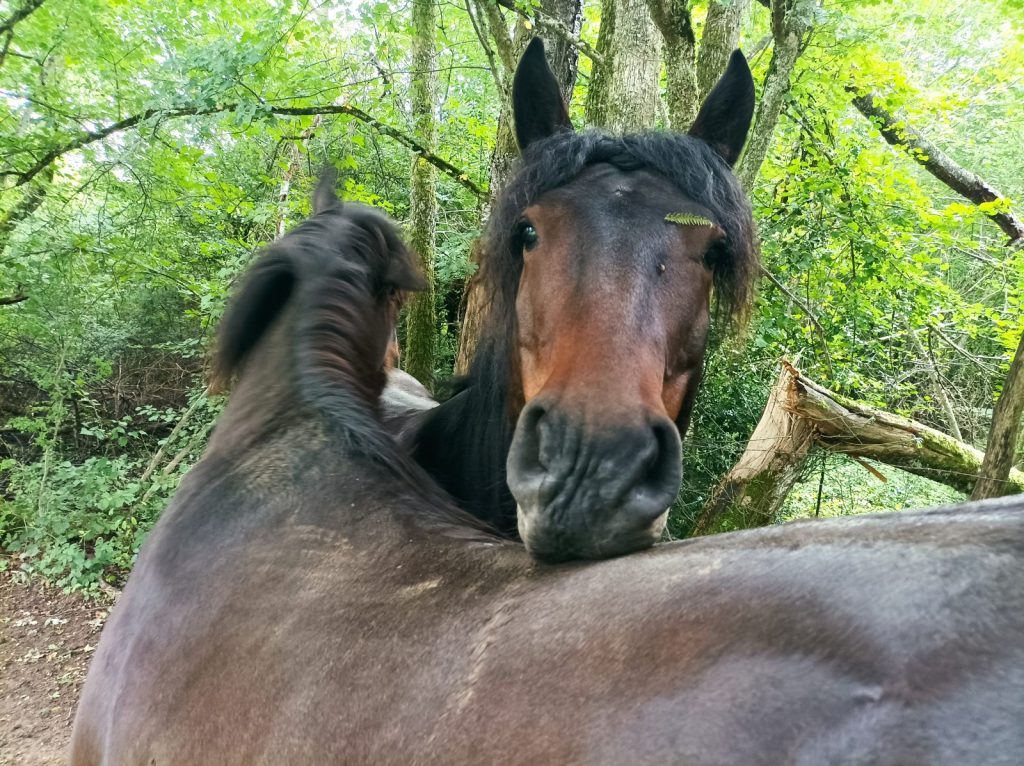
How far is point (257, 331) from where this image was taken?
8.17 feet

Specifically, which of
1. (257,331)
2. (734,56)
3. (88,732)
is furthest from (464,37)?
(88,732)

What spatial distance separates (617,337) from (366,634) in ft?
3.27

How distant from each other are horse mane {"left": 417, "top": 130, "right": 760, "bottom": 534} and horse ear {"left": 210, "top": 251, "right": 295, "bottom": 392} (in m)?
0.77

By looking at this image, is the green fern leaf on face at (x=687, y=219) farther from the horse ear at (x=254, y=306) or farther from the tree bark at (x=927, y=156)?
the tree bark at (x=927, y=156)

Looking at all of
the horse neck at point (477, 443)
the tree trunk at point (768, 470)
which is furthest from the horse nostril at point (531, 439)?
the tree trunk at point (768, 470)

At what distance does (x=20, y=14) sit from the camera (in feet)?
21.9

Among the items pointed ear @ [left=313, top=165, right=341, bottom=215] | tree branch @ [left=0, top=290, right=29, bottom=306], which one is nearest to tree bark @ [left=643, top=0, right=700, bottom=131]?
pointed ear @ [left=313, top=165, right=341, bottom=215]

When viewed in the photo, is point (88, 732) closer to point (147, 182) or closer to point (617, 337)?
point (617, 337)

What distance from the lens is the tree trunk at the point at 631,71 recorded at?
4.39m

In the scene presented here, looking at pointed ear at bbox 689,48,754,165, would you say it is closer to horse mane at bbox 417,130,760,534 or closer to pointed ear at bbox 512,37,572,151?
horse mane at bbox 417,130,760,534

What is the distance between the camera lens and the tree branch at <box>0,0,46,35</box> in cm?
664

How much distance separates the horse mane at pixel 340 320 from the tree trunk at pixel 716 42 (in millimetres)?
3185

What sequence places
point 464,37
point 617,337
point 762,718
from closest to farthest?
point 762,718 < point 617,337 < point 464,37

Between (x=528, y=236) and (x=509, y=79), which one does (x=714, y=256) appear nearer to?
(x=528, y=236)
